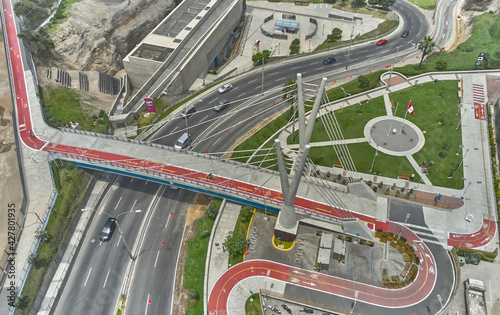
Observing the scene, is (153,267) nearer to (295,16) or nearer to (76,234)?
(76,234)

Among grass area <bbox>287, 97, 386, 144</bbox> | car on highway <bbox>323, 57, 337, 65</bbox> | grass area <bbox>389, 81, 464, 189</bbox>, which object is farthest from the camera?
car on highway <bbox>323, 57, 337, 65</bbox>

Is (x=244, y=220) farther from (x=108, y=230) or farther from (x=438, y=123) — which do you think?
(x=438, y=123)

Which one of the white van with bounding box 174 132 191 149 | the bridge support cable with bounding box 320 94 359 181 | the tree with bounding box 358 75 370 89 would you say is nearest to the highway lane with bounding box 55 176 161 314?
the white van with bounding box 174 132 191 149

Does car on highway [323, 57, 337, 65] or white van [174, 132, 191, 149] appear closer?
white van [174, 132, 191, 149]

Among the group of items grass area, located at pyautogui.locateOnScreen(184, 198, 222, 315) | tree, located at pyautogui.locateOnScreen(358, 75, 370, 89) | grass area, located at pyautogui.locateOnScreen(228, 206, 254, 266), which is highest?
tree, located at pyautogui.locateOnScreen(358, 75, 370, 89)

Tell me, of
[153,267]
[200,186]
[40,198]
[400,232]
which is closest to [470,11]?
[400,232]

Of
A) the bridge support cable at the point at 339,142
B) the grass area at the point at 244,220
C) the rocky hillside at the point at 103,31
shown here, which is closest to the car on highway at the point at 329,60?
the bridge support cable at the point at 339,142

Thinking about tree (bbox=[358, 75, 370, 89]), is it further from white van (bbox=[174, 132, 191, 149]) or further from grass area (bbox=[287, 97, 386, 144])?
white van (bbox=[174, 132, 191, 149])

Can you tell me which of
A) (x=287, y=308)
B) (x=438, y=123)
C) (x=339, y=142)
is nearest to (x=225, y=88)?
(x=339, y=142)
